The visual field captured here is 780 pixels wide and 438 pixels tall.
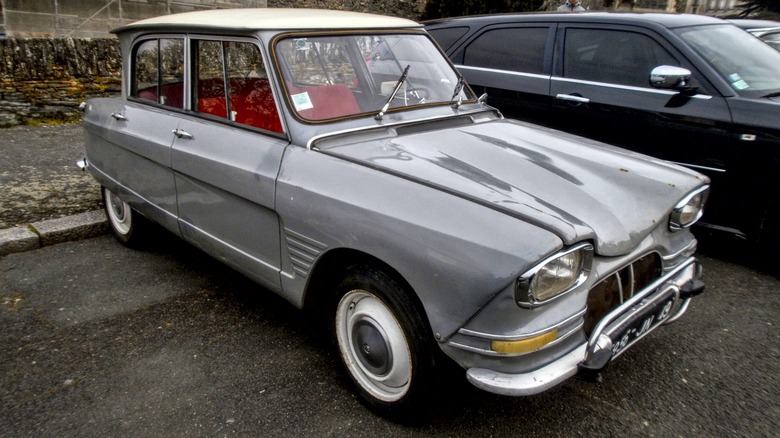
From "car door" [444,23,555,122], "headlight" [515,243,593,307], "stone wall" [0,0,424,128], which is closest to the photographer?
"headlight" [515,243,593,307]

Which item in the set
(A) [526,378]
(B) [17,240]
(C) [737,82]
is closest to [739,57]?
(C) [737,82]

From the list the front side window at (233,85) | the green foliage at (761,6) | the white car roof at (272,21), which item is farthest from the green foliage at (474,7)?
the front side window at (233,85)

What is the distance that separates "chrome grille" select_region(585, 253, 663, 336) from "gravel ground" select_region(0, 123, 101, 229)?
13.8 feet

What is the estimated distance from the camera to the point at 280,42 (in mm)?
3057

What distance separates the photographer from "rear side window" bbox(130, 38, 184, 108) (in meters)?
3.63

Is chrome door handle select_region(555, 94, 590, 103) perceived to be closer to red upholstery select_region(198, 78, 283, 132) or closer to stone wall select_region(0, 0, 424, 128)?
red upholstery select_region(198, 78, 283, 132)

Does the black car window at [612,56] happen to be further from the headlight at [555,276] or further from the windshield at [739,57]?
the headlight at [555,276]

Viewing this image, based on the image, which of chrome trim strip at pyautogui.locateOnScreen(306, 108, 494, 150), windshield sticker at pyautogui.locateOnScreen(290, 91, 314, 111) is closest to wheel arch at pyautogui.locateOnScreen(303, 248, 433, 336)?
chrome trim strip at pyautogui.locateOnScreen(306, 108, 494, 150)

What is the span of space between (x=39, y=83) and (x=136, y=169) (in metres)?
6.43

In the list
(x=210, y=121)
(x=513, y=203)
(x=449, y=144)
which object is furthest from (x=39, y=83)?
(x=513, y=203)

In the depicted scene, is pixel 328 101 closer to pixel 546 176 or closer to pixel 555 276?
pixel 546 176

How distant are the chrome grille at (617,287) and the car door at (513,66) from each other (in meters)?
2.55

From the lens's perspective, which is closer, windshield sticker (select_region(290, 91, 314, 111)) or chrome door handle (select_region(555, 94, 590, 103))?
windshield sticker (select_region(290, 91, 314, 111))

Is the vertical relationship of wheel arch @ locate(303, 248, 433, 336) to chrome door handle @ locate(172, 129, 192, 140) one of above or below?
below
